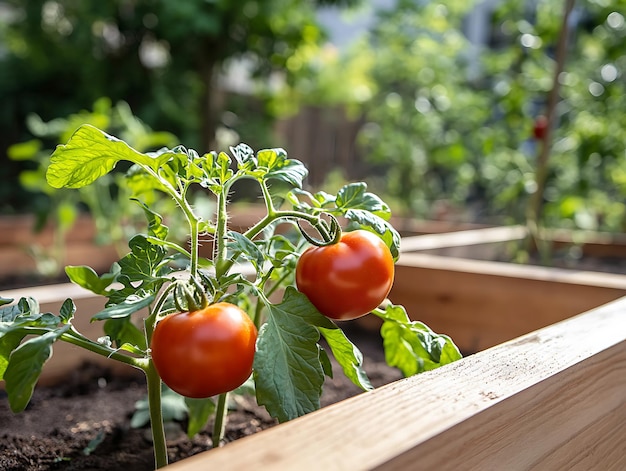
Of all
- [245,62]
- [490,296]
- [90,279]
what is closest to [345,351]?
[90,279]

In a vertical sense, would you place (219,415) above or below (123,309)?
below

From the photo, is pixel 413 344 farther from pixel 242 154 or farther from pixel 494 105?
pixel 494 105

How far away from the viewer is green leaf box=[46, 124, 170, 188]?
65 cm

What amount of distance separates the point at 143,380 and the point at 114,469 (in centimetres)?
40

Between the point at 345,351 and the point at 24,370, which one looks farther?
the point at 345,351

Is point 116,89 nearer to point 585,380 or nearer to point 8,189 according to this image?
point 8,189

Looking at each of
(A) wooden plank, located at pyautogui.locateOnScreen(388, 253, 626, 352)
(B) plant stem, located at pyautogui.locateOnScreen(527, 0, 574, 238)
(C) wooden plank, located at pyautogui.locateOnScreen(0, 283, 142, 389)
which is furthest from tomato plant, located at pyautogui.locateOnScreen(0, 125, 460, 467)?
(B) plant stem, located at pyautogui.locateOnScreen(527, 0, 574, 238)

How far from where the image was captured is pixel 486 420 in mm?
525

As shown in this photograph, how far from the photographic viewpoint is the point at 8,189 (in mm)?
4906

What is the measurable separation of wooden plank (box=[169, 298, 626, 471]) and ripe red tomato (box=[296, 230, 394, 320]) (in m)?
0.11

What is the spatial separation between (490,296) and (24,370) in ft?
3.65

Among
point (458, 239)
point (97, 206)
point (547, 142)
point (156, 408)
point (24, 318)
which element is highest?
point (547, 142)

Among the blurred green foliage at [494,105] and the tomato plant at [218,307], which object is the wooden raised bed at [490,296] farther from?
the blurred green foliage at [494,105]

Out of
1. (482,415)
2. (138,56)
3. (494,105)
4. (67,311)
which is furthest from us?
(138,56)
